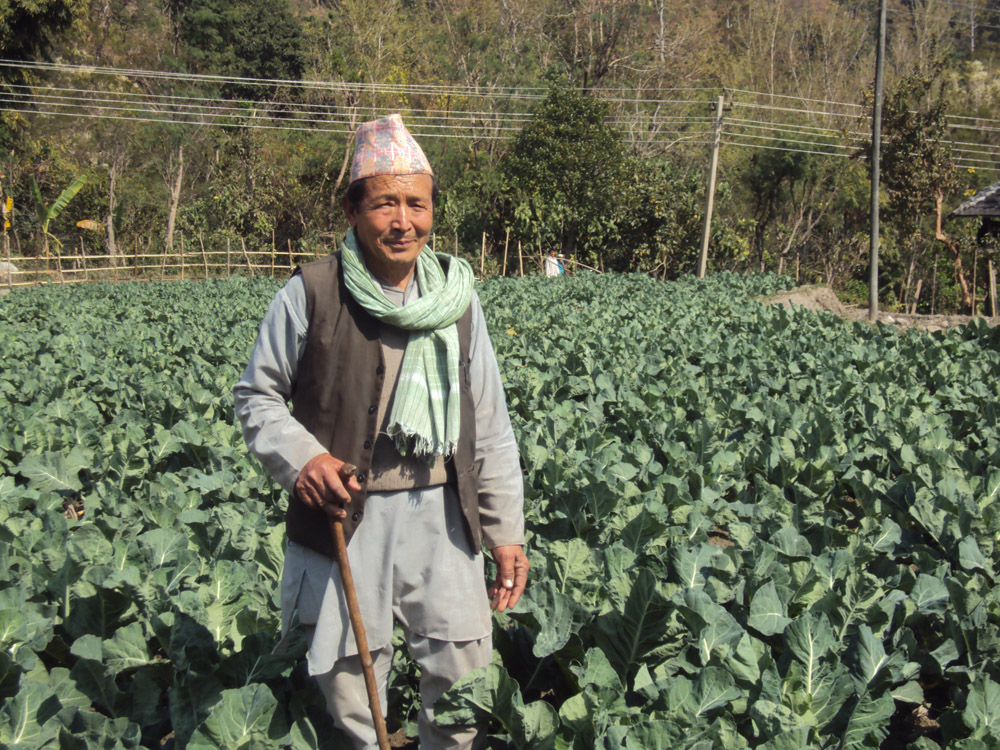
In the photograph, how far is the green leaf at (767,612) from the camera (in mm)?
2943

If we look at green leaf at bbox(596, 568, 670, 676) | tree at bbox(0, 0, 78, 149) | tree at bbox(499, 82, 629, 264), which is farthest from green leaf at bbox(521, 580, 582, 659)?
tree at bbox(0, 0, 78, 149)

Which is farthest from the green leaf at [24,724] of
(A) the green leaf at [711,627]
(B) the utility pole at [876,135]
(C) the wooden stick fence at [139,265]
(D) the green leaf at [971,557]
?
(C) the wooden stick fence at [139,265]

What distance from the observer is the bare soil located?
15.8m

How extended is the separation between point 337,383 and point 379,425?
0.51ft

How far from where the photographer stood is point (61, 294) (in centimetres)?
1634

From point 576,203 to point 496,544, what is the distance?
1019 inches

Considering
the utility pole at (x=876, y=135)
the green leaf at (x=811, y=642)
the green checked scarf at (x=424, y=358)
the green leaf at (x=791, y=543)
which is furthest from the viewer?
the utility pole at (x=876, y=135)

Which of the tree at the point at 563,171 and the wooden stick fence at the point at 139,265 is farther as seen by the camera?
the tree at the point at 563,171

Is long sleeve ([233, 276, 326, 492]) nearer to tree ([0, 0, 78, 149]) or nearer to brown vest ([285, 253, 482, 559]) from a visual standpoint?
brown vest ([285, 253, 482, 559])

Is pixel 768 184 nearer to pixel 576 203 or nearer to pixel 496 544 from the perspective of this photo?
pixel 576 203

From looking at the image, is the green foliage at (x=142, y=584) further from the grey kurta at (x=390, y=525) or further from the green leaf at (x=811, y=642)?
the green leaf at (x=811, y=642)

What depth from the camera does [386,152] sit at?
2.20 m

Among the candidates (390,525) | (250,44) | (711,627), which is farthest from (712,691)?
(250,44)

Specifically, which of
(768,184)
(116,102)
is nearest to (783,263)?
(768,184)
